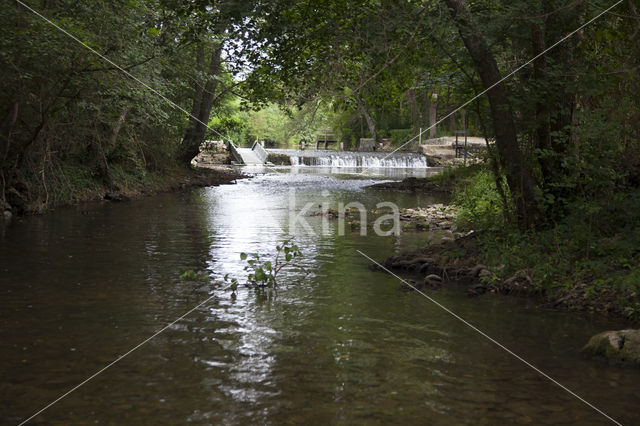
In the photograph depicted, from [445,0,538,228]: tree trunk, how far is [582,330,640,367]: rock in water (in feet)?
11.3

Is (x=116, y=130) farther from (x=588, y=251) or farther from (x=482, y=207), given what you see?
(x=588, y=251)

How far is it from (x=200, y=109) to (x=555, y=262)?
67.8ft

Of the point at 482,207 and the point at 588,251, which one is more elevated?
the point at 482,207

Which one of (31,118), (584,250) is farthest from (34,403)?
(31,118)

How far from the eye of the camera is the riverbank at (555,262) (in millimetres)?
7156

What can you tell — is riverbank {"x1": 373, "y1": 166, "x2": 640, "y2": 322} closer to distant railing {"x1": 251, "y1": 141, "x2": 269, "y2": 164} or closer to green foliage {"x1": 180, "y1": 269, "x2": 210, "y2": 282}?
green foliage {"x1": 180, "y1": 269, "x2": 210, "y2": 282}

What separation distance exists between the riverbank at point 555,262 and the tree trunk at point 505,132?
0.47 m

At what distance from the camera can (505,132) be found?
9.02 metres

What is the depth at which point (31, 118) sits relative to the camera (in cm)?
1460

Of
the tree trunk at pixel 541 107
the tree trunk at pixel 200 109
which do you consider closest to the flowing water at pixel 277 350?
the tree trunk at pixel 541 107

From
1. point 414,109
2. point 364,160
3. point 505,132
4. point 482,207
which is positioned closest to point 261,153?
point 364,160

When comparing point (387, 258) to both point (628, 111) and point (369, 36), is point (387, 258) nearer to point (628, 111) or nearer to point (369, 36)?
point (369, 36)

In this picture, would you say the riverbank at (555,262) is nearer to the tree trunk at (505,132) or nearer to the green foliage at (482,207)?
the green foliage at (482,207)

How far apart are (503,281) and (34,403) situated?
227 inches
